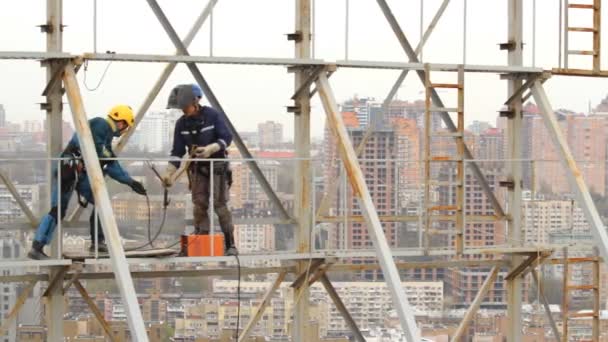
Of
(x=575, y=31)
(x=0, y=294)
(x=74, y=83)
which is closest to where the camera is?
(x=74, y=83)

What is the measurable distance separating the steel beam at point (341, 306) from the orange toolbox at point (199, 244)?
132 centimetres

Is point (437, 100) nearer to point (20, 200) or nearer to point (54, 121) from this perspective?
point (54, 121)

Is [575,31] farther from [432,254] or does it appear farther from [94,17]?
[94,17]

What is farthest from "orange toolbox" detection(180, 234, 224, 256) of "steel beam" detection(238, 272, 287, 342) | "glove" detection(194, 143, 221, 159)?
"steel beam" detection(238, 272, 287, 342)

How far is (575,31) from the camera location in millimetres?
16688

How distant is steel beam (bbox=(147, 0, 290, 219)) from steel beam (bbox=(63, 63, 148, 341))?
136 cm

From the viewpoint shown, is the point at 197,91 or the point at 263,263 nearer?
the point at 197,91

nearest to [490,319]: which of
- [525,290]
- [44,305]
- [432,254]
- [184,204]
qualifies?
[525,290]

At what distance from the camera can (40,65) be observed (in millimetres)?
14953

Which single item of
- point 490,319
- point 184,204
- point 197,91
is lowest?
point 490,319

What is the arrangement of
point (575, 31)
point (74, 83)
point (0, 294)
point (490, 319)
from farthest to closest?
point (490, 319) → point (575, 31) → point (0, 294) → point (74, 83)

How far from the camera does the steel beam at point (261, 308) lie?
621 inches

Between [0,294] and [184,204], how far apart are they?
6.34 ft

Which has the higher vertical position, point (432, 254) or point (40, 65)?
point (40, 65)
